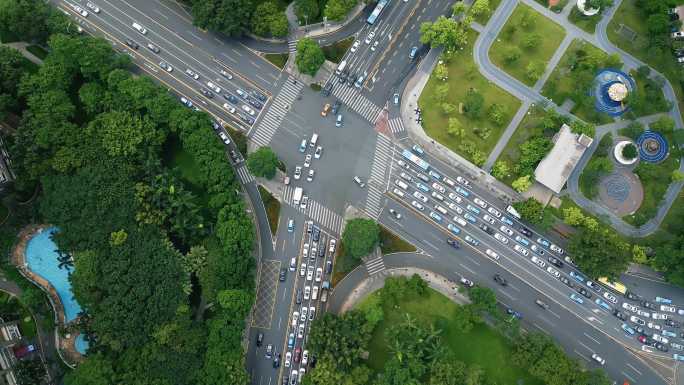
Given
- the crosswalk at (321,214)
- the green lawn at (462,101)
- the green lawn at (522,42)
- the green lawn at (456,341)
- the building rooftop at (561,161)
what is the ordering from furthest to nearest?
1. the green lawn at (522,42)
2. the green lawn at (462,101)
3. the crosswalk at (321,214)
4. the building rooftop at (561,161)
5. the green lawn at (456,341)

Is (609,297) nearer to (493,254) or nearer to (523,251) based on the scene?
(523,251)

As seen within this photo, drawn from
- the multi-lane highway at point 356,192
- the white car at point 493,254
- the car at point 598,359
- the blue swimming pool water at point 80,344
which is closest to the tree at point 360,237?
the multi-lane highway at point 356,192

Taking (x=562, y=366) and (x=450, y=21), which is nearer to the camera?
(x=562, y=366)

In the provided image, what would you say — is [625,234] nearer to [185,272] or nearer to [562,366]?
[562,366]

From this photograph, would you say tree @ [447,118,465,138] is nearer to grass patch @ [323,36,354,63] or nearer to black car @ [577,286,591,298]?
grass patch @ [323,36,354,63]

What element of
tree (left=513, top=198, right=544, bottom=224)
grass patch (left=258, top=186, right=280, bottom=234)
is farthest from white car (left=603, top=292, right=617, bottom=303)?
grass patch (left=258, top=186, right=280, bottom=234)

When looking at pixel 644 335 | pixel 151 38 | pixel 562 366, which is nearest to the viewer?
pixel 562 366

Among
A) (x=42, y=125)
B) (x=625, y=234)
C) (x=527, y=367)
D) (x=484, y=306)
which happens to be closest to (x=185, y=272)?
(x=42, y=125)

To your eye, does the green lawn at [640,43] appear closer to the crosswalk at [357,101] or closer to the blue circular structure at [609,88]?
the blue circular structure at [609,88]
